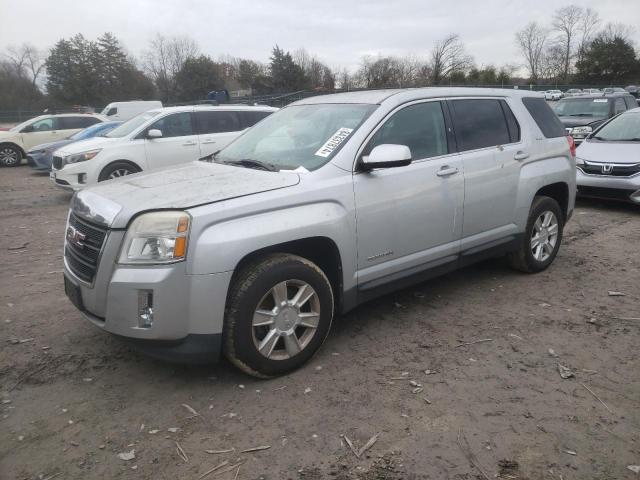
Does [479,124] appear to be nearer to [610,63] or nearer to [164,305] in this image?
[164,305]

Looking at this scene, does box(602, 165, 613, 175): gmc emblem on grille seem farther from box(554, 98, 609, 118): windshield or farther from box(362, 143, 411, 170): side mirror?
box(362, 143, 411, 170): side mirror

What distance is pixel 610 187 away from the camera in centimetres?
796

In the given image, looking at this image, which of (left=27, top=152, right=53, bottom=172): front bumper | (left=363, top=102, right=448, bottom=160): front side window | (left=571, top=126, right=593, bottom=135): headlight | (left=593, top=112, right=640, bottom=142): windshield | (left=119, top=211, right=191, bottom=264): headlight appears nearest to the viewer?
(left=119, top=211, right=191, bottom=264): headlight

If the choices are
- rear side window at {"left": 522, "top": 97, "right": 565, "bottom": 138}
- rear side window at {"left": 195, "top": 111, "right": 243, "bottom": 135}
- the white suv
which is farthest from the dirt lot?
rear side window at {"left": 195, "top": 111, "right": 243, "bottom": 135}

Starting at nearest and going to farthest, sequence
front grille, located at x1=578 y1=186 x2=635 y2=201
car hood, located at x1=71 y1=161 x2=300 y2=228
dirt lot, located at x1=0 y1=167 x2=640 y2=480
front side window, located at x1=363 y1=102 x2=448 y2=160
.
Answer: dirt lot, located at x1=0 y1=167 x2=640 y2=480 → car hood, located at x1=71 y1=161 x2=300 y2=228 → front side window, located at x1=363 y1=102 x2=448 y2=160 → front grille, located at x1=578 y1=186 x2=635 y2=201

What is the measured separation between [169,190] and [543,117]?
3966 millimetres

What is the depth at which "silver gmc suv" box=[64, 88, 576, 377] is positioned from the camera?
9.36ft

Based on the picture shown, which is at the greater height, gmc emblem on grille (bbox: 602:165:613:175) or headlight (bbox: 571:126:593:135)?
headlight (bbox: 571:126:593:135)

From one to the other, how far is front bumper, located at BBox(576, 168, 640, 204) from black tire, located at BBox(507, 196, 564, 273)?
10.8 feet

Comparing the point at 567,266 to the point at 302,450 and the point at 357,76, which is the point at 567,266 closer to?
the point at 302,450

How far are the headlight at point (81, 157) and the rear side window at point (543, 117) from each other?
287 inches

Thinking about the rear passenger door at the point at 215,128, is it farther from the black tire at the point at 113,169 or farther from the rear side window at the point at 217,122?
the black tire at the point at 113,169

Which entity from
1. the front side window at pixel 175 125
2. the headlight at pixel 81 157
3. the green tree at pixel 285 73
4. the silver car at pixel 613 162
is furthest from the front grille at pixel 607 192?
the green tree at pixel 285 73

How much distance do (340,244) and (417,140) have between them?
1212 millimetres
